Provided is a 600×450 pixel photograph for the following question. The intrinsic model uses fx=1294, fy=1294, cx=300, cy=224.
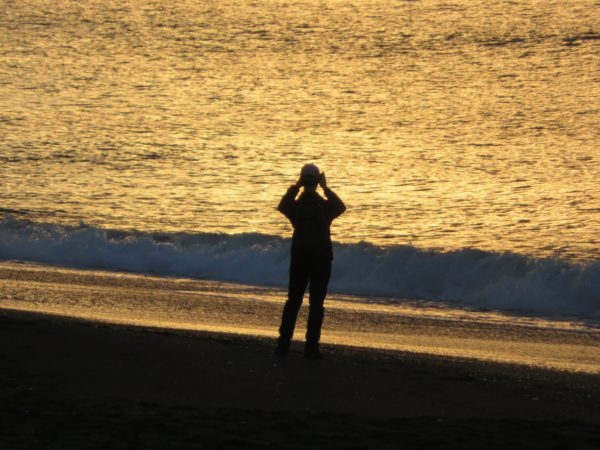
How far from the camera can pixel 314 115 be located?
3691 centimetres

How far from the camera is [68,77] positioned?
146ft

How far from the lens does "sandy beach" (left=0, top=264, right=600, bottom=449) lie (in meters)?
7.47

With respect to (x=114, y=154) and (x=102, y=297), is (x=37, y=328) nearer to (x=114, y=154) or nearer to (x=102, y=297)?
(x=102, y=297)

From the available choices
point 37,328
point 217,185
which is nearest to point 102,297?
point 37,328

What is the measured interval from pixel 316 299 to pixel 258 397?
4.37 ft

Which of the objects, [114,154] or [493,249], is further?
[114,154]

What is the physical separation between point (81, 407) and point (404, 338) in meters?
4.96

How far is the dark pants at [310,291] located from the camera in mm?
9555

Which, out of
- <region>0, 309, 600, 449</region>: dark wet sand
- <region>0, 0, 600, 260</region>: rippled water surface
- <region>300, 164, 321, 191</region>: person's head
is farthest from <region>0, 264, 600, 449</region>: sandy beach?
<region>0, 0, 600, 260</region>: rippled water surface

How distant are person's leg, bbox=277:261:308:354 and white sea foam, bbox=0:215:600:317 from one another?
19.8 feet

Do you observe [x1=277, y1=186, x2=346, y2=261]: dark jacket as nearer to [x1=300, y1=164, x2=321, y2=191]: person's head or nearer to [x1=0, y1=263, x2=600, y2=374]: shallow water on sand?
[x1=300, y1=164, x2=321, y2=191]: person's head

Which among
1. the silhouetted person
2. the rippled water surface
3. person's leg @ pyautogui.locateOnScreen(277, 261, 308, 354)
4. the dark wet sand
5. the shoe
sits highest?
the rippled water surface

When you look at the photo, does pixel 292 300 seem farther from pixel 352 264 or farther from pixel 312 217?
pixel 352 264

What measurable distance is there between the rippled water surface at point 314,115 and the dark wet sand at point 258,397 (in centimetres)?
977
